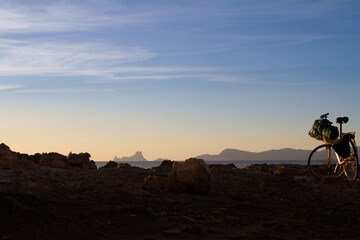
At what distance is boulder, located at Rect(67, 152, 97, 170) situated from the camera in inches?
568

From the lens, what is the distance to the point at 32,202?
22.5 feet

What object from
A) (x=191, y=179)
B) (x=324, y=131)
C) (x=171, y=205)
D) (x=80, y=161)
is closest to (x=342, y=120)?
(x=324, y=131)

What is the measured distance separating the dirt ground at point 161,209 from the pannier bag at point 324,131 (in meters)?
1.47

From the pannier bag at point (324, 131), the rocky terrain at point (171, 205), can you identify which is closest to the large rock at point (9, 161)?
the rocky terrain at point (171, 205)

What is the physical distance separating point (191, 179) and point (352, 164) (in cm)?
545

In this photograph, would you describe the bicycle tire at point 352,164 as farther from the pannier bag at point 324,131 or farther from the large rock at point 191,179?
the large rock at point 191,179

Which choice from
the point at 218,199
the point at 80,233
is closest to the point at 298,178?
the point at 218,199

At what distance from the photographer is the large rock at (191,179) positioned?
9.35 metres

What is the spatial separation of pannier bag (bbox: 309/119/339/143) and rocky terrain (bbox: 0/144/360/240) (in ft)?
4.23

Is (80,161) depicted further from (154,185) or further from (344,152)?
(344,152)

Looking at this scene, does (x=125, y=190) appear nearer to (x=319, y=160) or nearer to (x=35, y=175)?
(x=35, y=175)

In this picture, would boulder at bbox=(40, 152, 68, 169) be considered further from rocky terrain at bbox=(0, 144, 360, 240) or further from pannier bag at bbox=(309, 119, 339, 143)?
pannier bag at bbox=(309, 119, 339, 143)

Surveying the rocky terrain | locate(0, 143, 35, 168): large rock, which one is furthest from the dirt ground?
locate(0, 143, 35, 168): large rock

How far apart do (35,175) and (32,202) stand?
10.8ft
